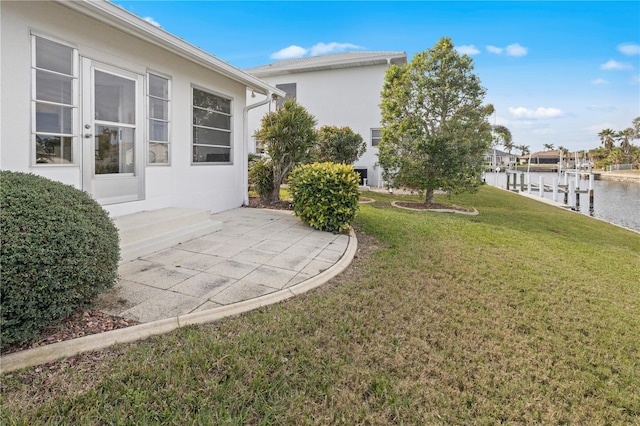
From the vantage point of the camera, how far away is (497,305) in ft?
12.5

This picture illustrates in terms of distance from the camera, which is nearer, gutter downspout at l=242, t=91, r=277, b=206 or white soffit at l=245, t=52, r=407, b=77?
gutter downspout at l=242, t=91, r=277, b=206

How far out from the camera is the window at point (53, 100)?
4.32m

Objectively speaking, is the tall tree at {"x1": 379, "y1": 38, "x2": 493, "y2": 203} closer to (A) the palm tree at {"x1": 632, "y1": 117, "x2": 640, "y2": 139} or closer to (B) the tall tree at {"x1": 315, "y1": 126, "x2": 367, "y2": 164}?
(B) the tall tree at {"x1": 315, "y1": 126, "x2": 367, "y2": 164}

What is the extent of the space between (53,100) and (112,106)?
0.93 meters

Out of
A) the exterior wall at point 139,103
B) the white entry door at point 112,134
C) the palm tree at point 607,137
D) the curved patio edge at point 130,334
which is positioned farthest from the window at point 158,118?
the palm tree at point 607,137

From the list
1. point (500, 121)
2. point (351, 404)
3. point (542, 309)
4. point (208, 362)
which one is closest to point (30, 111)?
point (208, 362)

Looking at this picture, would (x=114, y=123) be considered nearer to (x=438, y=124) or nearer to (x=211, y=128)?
(x=211, y=128)

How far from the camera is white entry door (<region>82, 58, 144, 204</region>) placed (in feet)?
16.2

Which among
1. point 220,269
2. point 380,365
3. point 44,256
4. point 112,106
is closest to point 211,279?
point 220,269

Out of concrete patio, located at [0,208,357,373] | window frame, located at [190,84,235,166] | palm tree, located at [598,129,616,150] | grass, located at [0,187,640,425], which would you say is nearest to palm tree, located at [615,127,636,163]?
palm tree, located at [598,129,616,150]

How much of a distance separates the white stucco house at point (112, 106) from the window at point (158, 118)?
0.02 m

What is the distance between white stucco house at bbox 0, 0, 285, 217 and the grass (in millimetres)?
3407

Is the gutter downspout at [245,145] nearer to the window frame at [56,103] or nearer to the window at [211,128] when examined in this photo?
the window at [211,128]

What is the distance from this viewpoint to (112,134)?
543 centimetres
